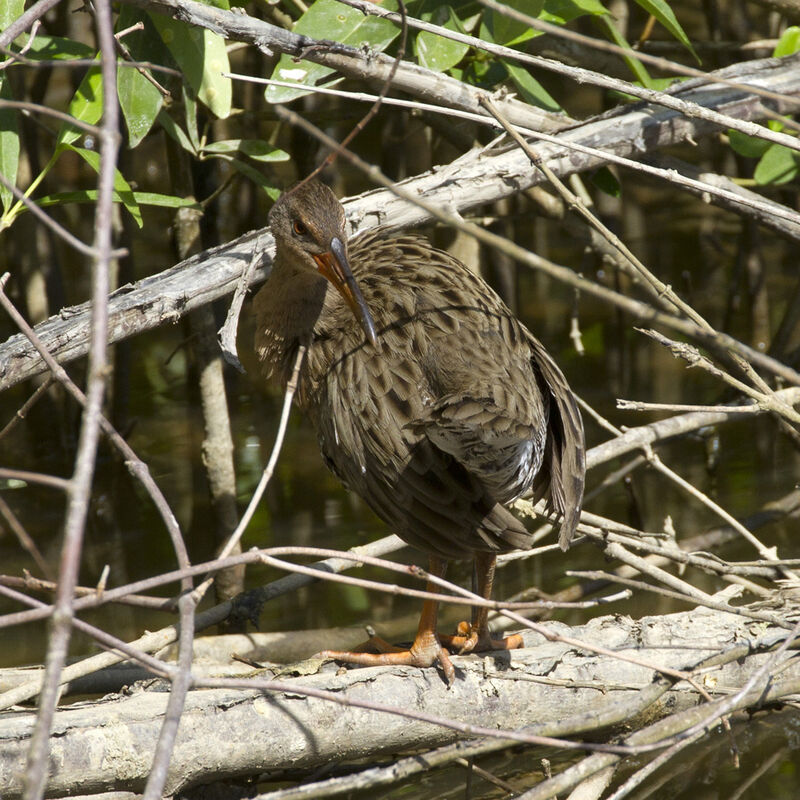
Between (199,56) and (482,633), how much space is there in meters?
1.94

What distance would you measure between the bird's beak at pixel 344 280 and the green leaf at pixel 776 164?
174cm

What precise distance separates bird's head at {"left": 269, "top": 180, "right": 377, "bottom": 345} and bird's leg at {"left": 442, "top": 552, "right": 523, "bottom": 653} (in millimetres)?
815

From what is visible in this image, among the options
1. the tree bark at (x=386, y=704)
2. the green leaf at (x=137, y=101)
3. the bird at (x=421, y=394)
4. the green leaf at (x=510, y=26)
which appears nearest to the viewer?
the tree bark at (x=386, y=704)

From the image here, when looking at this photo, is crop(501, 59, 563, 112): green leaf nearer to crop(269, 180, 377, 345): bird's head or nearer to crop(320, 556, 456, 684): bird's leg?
crop(269, 180, 377, 345): bird's head

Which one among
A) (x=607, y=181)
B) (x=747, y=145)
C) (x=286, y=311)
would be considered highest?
(x=747, y=145)

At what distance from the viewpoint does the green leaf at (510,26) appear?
3303mm

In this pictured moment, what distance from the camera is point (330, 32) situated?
10.6 feet

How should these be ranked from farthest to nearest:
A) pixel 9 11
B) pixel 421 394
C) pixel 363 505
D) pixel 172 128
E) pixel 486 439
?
pixel 363 505 < pixel 172 128 < pixel 421 394 < pixel 9 11 < pixel 486 439

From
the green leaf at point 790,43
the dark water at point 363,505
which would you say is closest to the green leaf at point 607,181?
the green leaf at point 790,43

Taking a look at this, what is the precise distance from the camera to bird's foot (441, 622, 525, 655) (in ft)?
10.5

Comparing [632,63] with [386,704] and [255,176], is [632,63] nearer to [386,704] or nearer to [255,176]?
[255,176]

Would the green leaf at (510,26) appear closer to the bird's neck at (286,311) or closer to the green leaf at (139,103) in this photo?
the bird's neck at (286,311)

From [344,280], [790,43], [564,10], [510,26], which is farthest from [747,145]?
[344,280]

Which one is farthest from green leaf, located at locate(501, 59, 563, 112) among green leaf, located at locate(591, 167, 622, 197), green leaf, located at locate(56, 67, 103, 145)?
green leaf, located at locate(56, 67, 103, 145)
